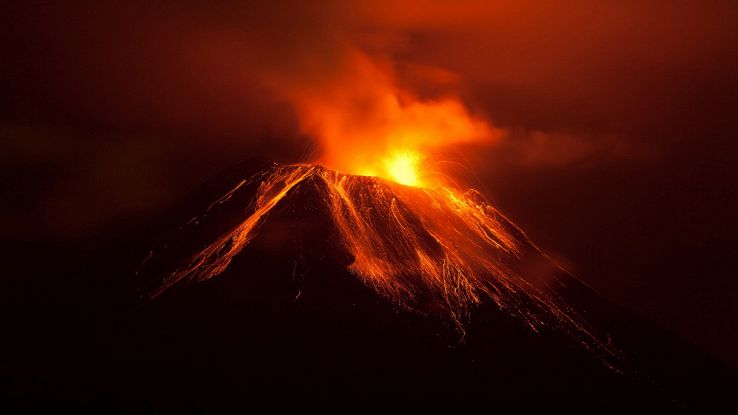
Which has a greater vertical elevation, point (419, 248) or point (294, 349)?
point (419, 248)

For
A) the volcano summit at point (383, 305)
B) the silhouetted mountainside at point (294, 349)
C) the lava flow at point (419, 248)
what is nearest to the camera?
the silhouetted mountainside at point (294, 349)

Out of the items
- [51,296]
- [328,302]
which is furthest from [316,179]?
[51,296]

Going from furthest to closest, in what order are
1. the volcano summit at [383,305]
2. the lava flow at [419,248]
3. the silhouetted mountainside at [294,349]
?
1. the lava flow at [419,248]
2. the volcano summit at [383,305]
3. the silhouetted mountainside at [294,349]

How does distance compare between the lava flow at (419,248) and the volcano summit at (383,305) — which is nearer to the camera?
the volcano summit at (383,305)

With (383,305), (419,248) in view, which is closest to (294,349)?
(383,305)

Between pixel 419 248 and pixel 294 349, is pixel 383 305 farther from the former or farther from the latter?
pixel 419 248

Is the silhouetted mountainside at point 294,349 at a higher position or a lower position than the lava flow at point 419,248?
lower

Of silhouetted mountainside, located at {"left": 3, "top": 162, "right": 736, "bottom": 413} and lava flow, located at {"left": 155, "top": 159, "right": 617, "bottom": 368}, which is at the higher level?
lava flow, located at {"left": 155, "top": 159, "right": 617, "bottom": 368}
